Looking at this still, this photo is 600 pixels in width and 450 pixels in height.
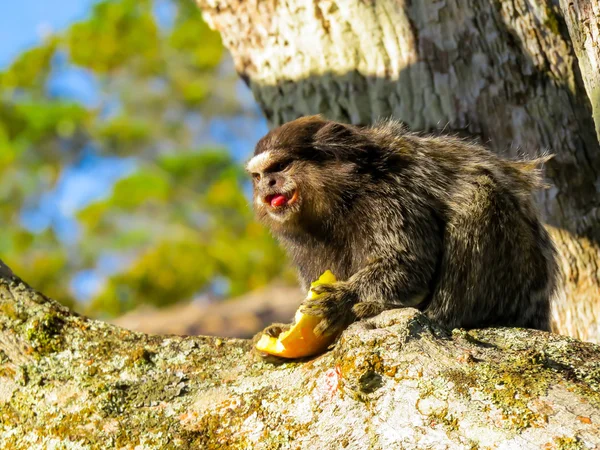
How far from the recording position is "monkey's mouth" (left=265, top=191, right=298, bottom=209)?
4.53 meters

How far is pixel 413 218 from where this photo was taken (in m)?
4.34

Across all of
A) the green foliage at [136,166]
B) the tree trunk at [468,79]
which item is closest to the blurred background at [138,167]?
the green foliage at [136,166]

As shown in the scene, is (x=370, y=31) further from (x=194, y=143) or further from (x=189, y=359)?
(x=194, y=143)

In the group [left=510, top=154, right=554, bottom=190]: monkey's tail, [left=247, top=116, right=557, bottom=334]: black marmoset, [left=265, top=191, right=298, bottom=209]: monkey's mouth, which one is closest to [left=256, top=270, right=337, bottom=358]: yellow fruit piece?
[left=247, top=116, right=557, bottom=334]: black marmoset

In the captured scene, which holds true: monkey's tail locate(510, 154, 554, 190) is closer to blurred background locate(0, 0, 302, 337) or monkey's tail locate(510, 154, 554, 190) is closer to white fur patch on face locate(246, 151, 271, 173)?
white fur patch on face locate(246, 151, 271, 173)

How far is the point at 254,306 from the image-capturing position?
1249 cm

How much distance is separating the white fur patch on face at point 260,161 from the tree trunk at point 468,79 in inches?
45.9

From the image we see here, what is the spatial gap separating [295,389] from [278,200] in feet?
5.76

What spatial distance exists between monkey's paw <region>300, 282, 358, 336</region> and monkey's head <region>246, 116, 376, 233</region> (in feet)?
2.06

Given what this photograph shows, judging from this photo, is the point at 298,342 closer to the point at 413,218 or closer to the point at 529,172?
the point at 413,218

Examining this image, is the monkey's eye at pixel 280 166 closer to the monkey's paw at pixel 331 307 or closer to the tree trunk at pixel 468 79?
the monkey's paw at pixel 331 307

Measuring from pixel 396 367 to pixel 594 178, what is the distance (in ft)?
9.97

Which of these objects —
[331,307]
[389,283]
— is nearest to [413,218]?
[389,283]

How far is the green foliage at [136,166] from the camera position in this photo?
15.6 metres
